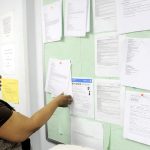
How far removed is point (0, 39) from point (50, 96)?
63 centimetres

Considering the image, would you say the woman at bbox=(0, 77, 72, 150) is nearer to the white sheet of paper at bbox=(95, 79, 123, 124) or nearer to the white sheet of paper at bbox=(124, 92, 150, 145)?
the white sheet of paper at bbox=(95, 79, 123, 124)

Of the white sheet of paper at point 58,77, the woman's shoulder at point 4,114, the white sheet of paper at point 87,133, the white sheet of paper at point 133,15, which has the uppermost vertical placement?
the white sheet of paper at point 133,15

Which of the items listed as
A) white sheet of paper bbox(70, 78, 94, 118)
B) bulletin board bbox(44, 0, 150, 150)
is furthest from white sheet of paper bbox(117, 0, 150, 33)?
white sheet of paper bbox(70, 78, 94, 118)

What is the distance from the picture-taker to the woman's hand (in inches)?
55.9

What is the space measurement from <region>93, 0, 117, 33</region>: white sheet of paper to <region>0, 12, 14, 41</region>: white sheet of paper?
28.3 inches

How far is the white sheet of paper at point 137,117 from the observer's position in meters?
1.08

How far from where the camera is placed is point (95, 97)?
1.30 metres

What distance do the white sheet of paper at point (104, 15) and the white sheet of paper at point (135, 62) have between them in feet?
0.31

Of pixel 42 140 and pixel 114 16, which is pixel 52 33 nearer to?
pixel 114 16

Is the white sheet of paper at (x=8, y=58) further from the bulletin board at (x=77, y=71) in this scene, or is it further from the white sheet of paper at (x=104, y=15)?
the white sheet of paper at (x=104, y=15)

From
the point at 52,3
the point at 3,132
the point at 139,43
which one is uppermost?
the point at 52,3

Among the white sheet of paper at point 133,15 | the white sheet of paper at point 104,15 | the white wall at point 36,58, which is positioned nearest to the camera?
the white sheet of paper at point 133,15

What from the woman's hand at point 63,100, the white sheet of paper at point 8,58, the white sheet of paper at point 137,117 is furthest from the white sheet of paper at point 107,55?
the white sheet of paper at point 8,58

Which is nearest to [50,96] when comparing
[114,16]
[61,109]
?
[61,109]
